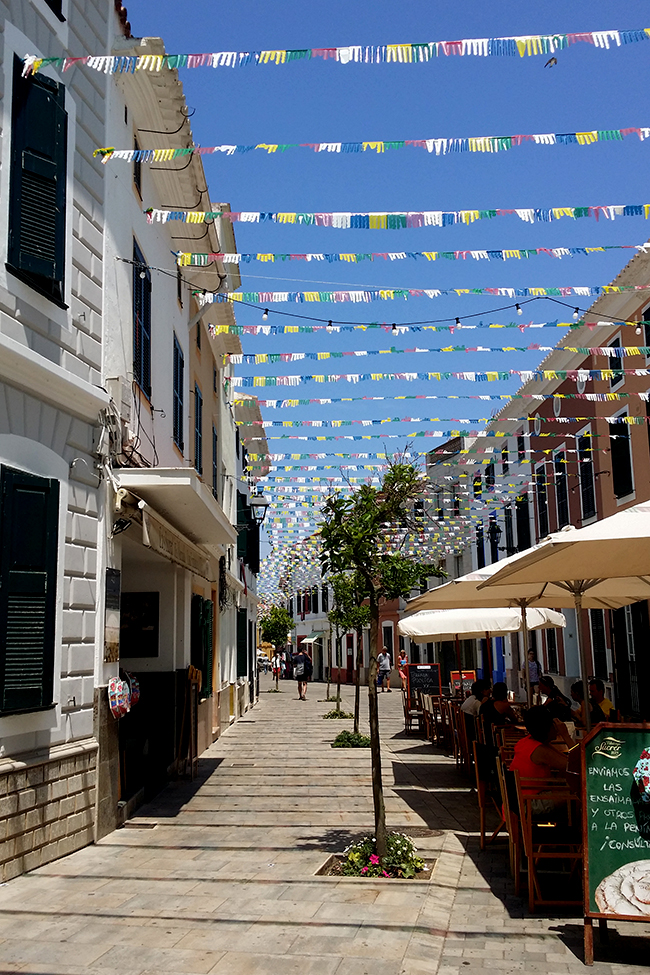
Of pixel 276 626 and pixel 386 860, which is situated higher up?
pixel 276 626

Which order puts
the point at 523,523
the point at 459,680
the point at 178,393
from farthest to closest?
the point at 523,523 < the point at 459,680 < the point at 178,393

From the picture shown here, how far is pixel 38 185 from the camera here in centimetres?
747

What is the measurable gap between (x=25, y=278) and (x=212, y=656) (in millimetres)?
11098

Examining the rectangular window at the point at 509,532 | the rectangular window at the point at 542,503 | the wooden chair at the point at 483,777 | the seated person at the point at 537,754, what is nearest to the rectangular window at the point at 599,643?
the rectangular window at the point at 542,503

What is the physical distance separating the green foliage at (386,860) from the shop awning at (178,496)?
12.9 ft

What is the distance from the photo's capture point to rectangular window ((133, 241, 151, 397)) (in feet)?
33.1

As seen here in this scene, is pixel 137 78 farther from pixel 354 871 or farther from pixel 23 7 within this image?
pixel 354 871

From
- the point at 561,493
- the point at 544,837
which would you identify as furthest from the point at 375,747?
the point at 561,493

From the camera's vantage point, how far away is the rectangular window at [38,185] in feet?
23.6

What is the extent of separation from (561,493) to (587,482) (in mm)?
2425

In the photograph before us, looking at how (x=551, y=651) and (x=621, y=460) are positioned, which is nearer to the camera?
(x=621, y=460)

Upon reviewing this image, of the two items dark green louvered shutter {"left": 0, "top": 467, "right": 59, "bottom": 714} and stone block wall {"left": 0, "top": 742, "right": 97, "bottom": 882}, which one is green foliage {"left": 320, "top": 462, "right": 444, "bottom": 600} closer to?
dark green louvered shutter {"left": 0, "top": 467, "right": 59, "bottom": 714}

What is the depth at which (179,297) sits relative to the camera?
13852 mm

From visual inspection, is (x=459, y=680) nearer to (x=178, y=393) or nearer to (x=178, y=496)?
(x=178, y=393)
